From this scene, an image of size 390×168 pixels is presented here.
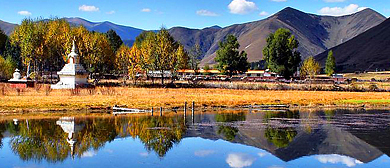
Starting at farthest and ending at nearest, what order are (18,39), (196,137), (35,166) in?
(18,39), (196,137), (35,166)

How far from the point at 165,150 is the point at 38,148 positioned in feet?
28.0

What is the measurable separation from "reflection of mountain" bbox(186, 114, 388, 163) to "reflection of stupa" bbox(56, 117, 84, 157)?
9.19 metres

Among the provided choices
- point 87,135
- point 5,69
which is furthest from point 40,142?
point 5,69

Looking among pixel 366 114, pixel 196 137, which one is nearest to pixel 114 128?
pixel 196 137

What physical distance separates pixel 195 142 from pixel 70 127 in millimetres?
11827

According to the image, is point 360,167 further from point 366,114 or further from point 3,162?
point 366,114

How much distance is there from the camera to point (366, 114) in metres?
52.6

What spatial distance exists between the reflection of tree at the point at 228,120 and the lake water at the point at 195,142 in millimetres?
84

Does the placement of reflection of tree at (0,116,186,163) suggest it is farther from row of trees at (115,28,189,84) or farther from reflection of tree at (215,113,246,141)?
row of trees at (115,28,189,84)

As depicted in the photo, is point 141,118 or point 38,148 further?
point 141,118

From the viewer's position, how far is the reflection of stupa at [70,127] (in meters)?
33.2

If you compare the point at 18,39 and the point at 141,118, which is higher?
the point at 18,39

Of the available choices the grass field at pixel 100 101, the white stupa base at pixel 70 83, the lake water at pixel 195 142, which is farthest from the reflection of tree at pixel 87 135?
the white stupa base at pixel 70 83

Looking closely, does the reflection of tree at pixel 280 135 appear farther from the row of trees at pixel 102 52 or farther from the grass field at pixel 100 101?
the row of trees at pixel 102 52
